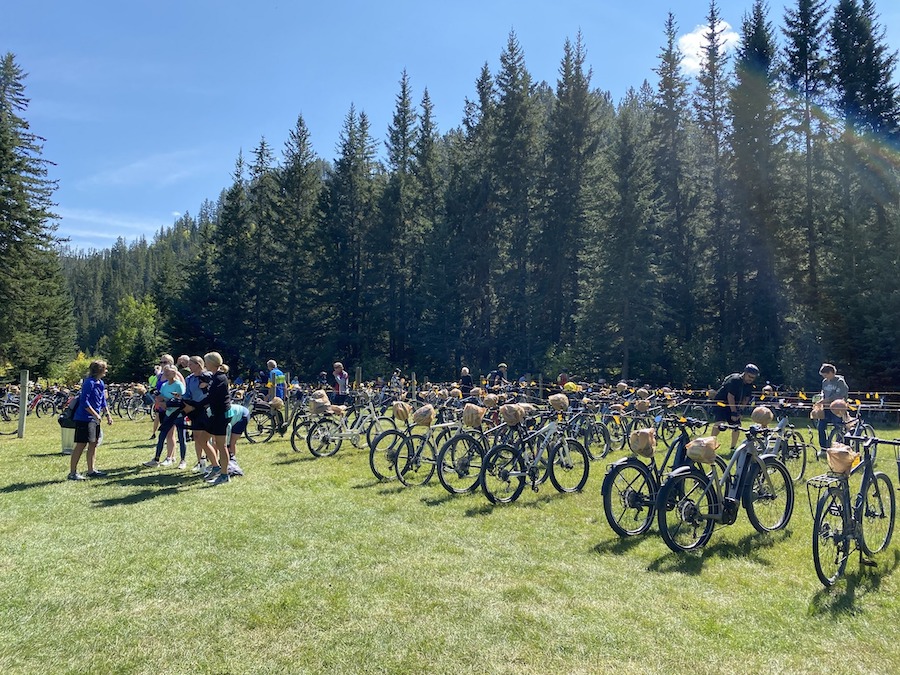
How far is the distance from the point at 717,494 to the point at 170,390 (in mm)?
8051

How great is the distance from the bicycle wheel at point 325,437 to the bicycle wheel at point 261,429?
2312 millimetres

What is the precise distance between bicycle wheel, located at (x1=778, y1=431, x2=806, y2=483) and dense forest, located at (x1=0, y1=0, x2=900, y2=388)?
15.2 m

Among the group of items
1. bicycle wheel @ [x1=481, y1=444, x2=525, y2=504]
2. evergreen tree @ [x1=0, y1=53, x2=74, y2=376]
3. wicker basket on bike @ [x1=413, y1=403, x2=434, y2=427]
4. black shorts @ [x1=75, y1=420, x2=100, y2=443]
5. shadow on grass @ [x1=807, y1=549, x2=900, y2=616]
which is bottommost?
shadow on grass @ [x1=807, y1=549, x2=900, y2=616]

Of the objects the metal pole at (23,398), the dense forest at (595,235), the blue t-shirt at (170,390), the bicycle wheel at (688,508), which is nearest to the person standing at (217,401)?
the blue t-shirt at (170,390)

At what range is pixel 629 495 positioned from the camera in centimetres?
584

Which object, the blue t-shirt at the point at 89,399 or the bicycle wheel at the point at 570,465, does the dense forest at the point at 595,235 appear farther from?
the blue t-shirt at the point at 89,399

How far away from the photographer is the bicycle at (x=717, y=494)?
208 inches

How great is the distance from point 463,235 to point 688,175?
12158 mm

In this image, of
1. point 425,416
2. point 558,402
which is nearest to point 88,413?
point 425,416

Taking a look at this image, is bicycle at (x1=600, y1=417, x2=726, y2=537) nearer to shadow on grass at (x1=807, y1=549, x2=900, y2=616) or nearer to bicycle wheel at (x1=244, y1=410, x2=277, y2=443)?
shadow on grass at (x1=807, y1=549, x2=900, y2=616)

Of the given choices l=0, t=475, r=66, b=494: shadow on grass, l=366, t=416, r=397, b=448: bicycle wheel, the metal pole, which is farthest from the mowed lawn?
the metal pole

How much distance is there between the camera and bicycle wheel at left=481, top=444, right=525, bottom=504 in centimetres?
716

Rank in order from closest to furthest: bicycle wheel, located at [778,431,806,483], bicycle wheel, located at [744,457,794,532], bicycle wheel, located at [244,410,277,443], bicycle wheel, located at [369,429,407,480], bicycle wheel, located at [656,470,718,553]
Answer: bicycle wheel, located at [656,470,718,553] < bicycle wheel, located at [744,457,794,532] < bicycle wheel, located at [778,431,806,483] < bicycle wheel, located at [369,429,407,480] < bicycle wheel, located at [244,410,277,443]

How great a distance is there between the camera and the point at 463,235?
32500 millimetres
